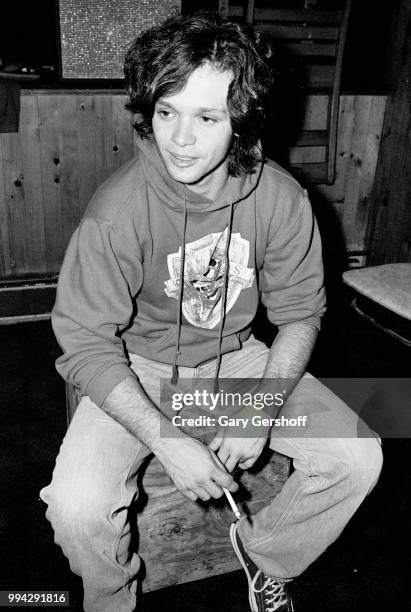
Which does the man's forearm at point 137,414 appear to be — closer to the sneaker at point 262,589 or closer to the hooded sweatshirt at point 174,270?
the hooded sweatshirt at point 174,270

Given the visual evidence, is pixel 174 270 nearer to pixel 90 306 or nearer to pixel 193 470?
pixel 90 306

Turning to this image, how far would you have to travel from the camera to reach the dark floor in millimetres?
1694

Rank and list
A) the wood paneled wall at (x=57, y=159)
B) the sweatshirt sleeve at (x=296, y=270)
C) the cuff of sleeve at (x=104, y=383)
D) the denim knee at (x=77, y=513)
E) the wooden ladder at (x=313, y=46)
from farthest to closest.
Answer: the wood paneled wall at (x=57, y=159) → the wooden ladder at (x=313, y=46) → the sweatshirt sleeve at (x=296, y=270) → the cuff of sleeve at (x=104, y=383) → the denim knee at (x=77, y=513)

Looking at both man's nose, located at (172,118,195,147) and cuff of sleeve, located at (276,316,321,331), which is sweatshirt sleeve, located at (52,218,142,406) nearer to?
man's nose, located at (172,118,195,147)

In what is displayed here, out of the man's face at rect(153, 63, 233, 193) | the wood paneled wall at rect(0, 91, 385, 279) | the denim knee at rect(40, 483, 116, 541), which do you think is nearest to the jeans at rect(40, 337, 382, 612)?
the denim knee at rect(40, 483, 116, 541)

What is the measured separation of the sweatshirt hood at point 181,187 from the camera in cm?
151

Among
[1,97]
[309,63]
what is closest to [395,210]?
[309,63]

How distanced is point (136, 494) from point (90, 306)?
1.56ft

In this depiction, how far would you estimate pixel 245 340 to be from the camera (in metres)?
1.79

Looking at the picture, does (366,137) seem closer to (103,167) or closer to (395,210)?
(395,210)

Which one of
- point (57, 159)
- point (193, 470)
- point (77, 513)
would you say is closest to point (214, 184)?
point (193, 470)

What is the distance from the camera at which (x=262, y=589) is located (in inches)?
60.9

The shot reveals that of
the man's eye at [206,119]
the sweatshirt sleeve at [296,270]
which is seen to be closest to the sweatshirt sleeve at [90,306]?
the man's eye at [206,119]

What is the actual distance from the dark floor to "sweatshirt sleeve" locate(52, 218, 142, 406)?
27.6 inches
